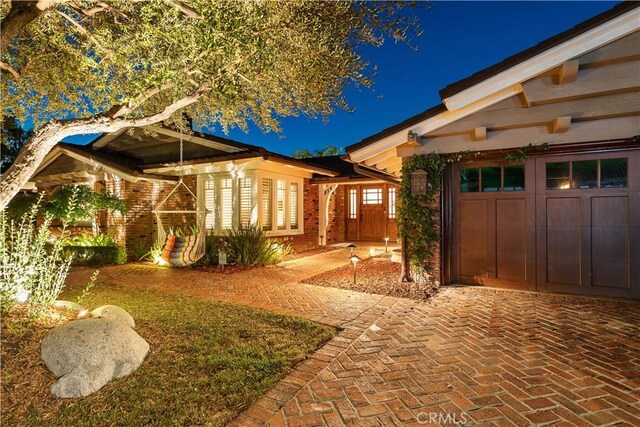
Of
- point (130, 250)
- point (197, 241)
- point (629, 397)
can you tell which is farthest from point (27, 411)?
point (130, 250)

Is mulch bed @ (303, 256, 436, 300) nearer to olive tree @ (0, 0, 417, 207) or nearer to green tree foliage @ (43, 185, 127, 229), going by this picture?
olive tree @ (0, 0, 417, 207)

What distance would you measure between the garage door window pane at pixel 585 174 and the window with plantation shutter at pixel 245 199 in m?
7.41

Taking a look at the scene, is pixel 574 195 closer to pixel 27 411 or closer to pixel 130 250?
pixel 27 411

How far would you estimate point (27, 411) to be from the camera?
2375 millimetres

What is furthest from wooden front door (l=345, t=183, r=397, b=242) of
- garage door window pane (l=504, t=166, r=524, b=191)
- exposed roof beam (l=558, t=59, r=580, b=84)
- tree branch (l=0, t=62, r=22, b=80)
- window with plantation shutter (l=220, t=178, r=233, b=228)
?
tree branch (l=0, t=62, r=22, b=80)

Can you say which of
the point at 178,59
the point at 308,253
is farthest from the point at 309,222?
the point at 178,59

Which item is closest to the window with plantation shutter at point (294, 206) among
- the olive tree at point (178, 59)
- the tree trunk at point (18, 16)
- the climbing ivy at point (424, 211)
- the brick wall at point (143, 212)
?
the brick wall at point (143, 212)

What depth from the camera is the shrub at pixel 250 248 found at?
334 inches

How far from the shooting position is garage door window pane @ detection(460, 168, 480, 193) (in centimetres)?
598

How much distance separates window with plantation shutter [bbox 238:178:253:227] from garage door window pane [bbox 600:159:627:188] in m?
7.76

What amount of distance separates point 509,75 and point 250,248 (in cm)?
655

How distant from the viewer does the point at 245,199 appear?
31.7 ft

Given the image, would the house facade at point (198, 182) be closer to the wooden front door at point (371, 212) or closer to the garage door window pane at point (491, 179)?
the wooden front door at point (371, 212)

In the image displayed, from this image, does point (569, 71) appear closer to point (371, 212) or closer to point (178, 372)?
point (178, 372)
